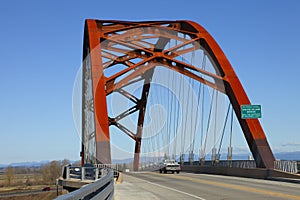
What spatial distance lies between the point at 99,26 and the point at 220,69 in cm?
1271

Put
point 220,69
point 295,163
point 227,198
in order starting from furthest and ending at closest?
point 220,69 → point 295,163 → point 227,198

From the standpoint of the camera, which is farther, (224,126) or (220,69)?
(220,69)

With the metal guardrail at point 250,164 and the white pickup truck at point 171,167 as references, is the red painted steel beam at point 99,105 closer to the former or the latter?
the metal guardrail at point 250,164

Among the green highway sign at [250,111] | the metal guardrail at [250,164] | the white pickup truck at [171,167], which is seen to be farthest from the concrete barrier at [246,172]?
the green highway sign at [250,111]

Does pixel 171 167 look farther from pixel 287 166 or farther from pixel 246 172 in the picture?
pixel 287 166

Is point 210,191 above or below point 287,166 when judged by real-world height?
below

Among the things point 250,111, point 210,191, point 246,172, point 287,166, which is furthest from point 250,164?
point 210,191

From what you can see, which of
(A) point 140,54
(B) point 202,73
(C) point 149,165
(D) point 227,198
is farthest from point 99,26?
(D) point 227,198

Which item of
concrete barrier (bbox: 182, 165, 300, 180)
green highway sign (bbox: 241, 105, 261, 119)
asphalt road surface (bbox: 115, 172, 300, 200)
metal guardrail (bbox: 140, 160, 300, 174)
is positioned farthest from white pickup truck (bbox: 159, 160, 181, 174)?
asphalt road surface (bbox: 115, 172, 300, 200)

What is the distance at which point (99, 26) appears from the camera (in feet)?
145

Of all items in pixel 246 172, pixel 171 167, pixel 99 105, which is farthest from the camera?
pixel 171 167

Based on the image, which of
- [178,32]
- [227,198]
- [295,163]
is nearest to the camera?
[227,198]

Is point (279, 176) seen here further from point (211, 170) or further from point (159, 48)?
point (159, 48)

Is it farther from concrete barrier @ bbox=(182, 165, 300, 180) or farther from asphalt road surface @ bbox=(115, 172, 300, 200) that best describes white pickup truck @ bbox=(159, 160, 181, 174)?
asphalt road surface @ bbox=(115, 172, 300, 200)
